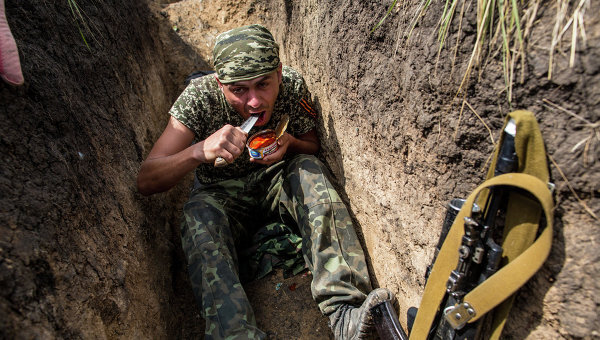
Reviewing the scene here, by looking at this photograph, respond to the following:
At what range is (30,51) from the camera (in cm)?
159

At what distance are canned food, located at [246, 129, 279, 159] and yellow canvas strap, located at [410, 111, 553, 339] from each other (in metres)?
0.95

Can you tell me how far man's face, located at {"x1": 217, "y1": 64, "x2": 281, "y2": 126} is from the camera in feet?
6.28

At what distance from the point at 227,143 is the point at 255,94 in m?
0.39

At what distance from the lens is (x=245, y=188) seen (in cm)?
234

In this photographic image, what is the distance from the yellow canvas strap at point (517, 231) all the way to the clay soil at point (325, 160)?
0.04 meters

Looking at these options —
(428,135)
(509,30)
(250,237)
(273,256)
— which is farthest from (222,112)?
(509,30)

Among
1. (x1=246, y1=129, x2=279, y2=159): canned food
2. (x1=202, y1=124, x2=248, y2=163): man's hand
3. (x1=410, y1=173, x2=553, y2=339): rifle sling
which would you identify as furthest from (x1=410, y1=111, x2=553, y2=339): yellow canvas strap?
(x1=202, y1=124, x2=248, y2=163): man's hand

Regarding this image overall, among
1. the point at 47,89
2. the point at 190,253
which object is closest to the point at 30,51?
the point at 47,89

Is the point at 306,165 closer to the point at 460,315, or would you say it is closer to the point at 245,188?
the point at 245,188

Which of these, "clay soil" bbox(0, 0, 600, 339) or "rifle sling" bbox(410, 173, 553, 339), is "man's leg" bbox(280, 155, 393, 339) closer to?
"clay soil" bbox(0, 0, 600, 339)

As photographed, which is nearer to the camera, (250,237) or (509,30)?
(509,30)

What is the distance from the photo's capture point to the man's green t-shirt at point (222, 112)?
2.04 metres

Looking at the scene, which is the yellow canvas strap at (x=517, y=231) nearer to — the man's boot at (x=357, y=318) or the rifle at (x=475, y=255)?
the rifle at (x=475, y=255)

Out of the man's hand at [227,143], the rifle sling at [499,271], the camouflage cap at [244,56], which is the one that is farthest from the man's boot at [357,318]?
the camouflage cap at [244,56]
